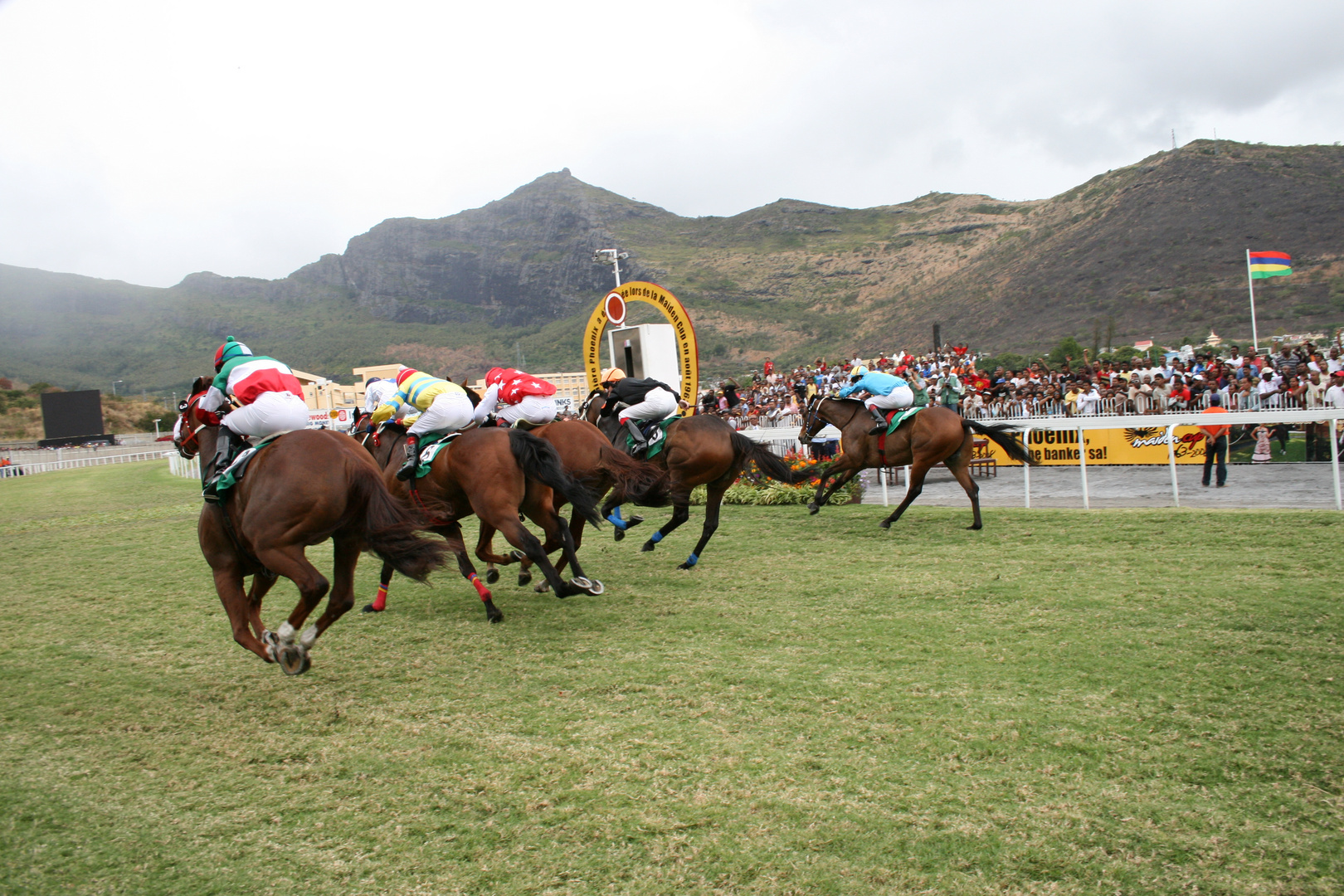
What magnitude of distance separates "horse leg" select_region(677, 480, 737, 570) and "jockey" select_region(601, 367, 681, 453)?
2.78ft

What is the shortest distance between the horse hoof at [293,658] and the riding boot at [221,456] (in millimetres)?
1062

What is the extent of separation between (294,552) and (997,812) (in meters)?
3.79

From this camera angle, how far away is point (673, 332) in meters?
13.6

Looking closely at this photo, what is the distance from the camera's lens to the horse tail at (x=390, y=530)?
4.80 meters

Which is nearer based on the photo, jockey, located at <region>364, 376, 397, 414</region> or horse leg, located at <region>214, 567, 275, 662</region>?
horse leg, located at <region>214, 567, 275, 662</region>

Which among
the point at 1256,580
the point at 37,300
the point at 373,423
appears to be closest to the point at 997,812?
the point at 1256,580

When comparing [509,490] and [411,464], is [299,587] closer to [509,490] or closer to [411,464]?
[509,490]

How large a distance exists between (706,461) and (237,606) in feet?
14.7

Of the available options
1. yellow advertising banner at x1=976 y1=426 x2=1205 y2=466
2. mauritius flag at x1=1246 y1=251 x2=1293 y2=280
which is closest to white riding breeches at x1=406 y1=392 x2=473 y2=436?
yellow advertising banner at x1=976 y1=426 x2=1205 y2=466

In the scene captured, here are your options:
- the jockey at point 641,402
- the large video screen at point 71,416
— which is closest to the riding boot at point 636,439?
the jockey at point 641,402

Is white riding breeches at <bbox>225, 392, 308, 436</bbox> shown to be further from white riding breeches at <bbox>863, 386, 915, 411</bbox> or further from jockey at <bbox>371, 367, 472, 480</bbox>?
white riding breeches at <bbox>863, 386, 915, 411</bbox>

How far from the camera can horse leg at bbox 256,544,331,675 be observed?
443 centimetres

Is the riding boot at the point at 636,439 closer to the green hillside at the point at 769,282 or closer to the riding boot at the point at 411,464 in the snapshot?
the riding boot at the point at 411,464

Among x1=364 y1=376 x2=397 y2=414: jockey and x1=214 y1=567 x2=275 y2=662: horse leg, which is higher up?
x1=364 y1=376 x2=397 y2=414: jockey
